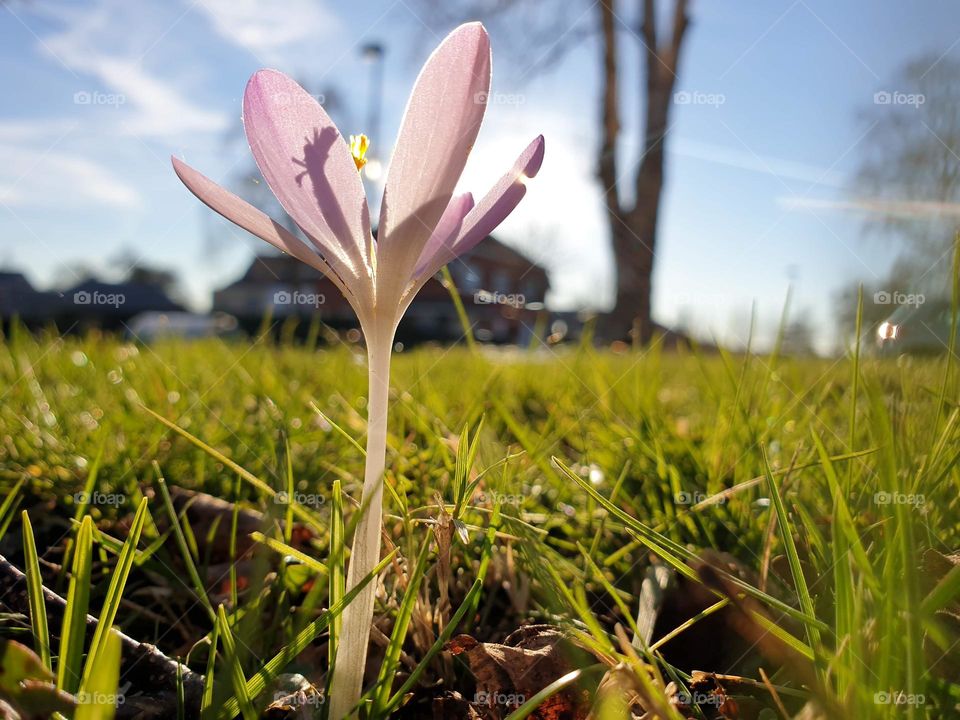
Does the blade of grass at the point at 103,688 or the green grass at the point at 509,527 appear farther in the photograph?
the green grass at the point at 509,527

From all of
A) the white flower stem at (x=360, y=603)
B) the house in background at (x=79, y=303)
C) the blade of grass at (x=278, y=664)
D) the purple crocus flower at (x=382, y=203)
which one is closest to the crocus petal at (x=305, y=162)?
the purple crocus flower at (x=382, y=203)

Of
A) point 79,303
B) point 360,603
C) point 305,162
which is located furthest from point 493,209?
point 79,303

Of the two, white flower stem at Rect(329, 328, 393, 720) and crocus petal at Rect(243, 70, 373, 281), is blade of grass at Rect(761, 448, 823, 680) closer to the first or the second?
white flower stem at Rect(329, 328, 393, 720)

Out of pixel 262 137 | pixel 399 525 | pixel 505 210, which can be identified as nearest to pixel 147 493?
pixel 399 525

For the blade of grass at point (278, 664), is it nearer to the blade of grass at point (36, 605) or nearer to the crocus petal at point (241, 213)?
the blade of grass at point (36, 605)

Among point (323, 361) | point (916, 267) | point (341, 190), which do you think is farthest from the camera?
point (323, 361)

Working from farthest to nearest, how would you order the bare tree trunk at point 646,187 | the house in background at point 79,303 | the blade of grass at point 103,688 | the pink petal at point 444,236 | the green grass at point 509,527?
the bare tree trunk at point 646,187 < the house in background at point 79,303 < the pink petal at point 444,236 < the green grass at point 509,527 < the blade of grass at point 103,688

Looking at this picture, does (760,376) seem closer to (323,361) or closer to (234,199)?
(234,199)
